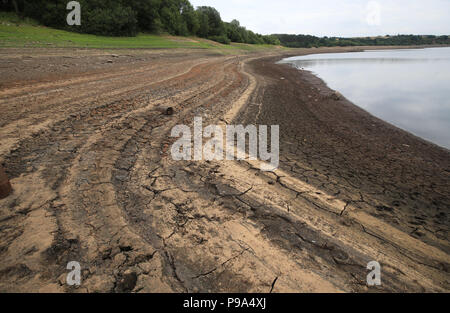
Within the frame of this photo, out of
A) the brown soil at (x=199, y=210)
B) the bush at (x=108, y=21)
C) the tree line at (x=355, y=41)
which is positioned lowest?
the brown soil at (x=199, y=210)

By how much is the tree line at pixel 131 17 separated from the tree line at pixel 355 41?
42558 mm

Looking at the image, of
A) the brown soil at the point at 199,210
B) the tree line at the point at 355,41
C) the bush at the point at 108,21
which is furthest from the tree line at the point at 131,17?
the tree line at the point at 355,41

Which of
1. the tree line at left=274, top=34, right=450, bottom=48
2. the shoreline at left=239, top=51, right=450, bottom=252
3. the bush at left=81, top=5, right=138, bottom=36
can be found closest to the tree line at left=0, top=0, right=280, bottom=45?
the bush at left=81, top=5, right=138, bottom=36

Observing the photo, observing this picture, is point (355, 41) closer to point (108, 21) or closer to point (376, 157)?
point (108, 21)

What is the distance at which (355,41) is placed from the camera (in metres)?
112

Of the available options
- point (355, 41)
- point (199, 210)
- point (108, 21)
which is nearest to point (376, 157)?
point (199, 210)

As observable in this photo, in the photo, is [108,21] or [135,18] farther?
[135,18]

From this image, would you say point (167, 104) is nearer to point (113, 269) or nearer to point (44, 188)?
point (44, 188)

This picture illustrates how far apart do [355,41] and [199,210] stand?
14016cm

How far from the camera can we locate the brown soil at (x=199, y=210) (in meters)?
2.02

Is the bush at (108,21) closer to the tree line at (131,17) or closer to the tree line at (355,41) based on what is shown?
the tree line at (131,17)

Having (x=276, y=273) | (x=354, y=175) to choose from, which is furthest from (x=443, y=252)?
(x=276, y=273)

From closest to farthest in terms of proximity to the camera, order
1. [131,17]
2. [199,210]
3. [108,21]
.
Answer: [199,210], [108,21], [131,17]

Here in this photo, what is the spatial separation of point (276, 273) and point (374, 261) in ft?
3.55
